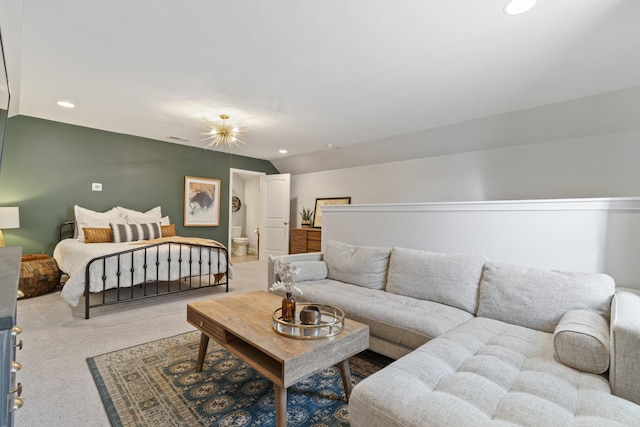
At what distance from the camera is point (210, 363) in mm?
2234

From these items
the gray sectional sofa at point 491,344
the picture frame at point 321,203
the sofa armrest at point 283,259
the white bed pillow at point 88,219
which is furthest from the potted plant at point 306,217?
the gray sectional sofa at point 491,344

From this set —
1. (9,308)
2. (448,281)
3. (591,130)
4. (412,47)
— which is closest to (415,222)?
(448,281)

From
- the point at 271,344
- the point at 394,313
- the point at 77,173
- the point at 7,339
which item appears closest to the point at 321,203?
the point at 77,173

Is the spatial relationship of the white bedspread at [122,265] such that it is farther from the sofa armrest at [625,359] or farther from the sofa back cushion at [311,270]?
the sofa armrest at [625,359]

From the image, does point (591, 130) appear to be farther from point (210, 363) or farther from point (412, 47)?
point (210, 363)

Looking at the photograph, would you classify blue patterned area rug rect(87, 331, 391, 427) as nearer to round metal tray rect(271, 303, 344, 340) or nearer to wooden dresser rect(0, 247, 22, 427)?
round metal tray rect(271, 303, 344, 340)

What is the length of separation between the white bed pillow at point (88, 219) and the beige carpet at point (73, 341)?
93cm

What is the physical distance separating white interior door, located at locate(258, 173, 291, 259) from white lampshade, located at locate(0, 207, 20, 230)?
412 centimetres

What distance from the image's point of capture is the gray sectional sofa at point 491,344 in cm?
112

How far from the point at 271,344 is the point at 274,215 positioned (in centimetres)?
548

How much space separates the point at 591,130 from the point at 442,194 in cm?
192

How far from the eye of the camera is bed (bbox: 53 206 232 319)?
315cm

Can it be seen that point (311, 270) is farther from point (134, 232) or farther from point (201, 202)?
point (201, 202)

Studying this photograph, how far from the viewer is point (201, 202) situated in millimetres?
6062
